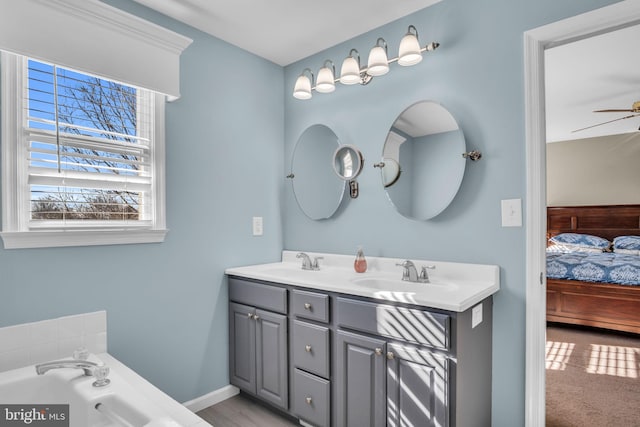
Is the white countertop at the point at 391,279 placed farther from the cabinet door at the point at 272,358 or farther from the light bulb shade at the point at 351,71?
the light bulb shade at the point at 351,71

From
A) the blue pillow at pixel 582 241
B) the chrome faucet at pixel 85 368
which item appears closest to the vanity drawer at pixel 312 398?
the chrome faucet at pixel 85 368

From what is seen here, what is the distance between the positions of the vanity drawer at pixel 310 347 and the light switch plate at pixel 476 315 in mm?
727

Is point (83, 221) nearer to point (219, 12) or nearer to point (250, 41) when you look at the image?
point (219, 12)

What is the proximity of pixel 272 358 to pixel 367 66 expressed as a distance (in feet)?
6.09

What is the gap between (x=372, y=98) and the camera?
2.38 metres

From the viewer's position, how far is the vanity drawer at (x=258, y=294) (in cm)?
212

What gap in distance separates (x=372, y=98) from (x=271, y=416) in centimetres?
214

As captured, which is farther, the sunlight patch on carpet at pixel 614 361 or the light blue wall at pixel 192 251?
the sunlight patch on carpet at pixel 614 361

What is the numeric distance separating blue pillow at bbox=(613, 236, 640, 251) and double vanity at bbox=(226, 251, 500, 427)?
180 inches

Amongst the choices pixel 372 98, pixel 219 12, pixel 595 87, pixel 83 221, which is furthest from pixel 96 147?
pixel 595 87

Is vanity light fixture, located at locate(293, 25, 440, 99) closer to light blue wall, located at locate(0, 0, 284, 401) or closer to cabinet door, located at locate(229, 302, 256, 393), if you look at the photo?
light blue wall, located at locate(0, 0, 284, 401)

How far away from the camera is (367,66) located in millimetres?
2131

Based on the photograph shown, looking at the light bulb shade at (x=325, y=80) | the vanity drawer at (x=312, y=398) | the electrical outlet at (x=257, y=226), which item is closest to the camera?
the vanity drawer at (x=312, y=398)

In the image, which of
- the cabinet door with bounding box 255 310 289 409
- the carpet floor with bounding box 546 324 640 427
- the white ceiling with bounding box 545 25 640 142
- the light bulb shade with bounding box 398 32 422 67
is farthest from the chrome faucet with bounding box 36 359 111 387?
the white ceiling with bounding box 545 25 640 142
